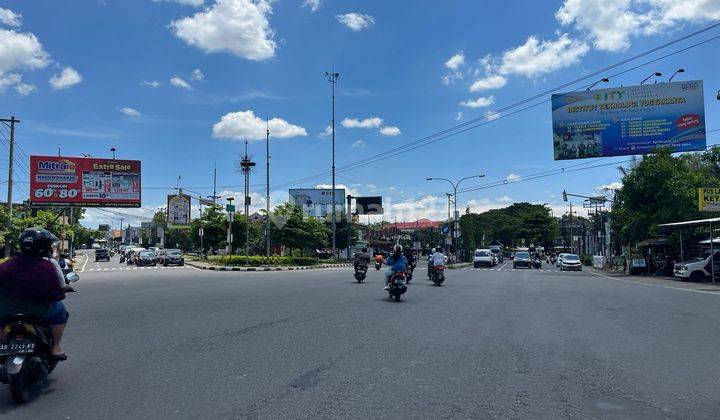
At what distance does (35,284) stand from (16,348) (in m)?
0.68

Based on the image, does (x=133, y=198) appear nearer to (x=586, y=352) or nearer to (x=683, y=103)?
(x=683, y=103)

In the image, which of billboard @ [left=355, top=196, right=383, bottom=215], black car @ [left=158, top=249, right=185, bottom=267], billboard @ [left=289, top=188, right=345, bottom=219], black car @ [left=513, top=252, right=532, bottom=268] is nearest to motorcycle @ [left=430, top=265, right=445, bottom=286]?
black car @ [left=158, top=249, right=185, bottom=267]

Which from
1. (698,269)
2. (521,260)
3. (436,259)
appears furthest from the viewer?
(521,260)

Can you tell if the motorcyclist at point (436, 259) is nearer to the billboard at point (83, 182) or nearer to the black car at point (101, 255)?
the billboard at point (83, 182)

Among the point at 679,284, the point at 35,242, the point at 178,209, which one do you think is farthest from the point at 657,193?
the point at 178,209

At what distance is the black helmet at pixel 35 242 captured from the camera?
560 centimetres

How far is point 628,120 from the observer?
27.6m

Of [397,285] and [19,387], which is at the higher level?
[397,285]

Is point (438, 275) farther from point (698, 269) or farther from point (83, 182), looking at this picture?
point (83, 182)

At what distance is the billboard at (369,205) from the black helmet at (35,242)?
217ft

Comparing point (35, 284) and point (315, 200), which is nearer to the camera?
point (35, 284)

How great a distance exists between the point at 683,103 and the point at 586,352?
24477mm

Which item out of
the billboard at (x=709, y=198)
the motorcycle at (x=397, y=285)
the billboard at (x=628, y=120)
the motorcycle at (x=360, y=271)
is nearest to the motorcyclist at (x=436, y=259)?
the motorcycle at (x=360, y=271)

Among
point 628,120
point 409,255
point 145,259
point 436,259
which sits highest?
point 628,120
